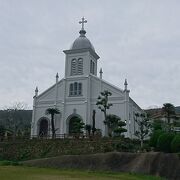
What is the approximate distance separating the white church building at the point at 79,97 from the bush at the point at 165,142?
11.3 meters

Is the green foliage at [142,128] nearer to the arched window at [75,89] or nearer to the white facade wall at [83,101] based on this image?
the white facade wall at [83,101]

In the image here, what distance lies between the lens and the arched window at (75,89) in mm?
47403

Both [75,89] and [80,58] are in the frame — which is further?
[80,58]

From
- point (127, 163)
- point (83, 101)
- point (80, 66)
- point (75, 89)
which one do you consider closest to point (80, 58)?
point (80, 66)

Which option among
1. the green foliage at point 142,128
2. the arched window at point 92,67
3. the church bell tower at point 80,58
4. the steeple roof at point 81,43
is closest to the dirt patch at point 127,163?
the green foliage at point 142,128

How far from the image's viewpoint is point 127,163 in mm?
28141

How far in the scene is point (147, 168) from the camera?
26578 millimetres

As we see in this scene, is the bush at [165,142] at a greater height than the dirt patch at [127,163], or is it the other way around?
the bush at [165,142]

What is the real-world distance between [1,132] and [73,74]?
1313 centimetres

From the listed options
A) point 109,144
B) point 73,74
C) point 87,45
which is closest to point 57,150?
point 109,144

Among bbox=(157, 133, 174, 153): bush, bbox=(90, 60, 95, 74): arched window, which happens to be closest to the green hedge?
bbox=(157, 133, 174, 153): bush

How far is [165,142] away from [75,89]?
1915 cm

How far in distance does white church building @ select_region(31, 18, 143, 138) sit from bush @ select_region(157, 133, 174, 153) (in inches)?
443

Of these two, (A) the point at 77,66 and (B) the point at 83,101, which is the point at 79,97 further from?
(A) the point at 77,66
